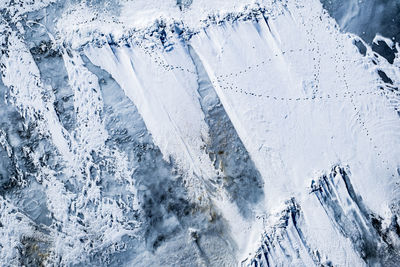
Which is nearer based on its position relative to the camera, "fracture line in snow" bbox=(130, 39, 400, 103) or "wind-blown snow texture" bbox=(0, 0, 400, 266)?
"wind-blown snow texture" bbox=(0, 0, 400, 266)

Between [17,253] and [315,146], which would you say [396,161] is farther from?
[17,253]

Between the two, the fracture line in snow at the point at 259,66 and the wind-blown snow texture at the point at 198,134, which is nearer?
the wind-blown snow texture at the point at 198,134

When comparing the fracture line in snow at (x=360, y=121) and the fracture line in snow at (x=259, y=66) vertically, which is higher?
the fracture line in snow at (x=259, y=66)

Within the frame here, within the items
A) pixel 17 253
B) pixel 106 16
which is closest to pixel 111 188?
pixel 17 253

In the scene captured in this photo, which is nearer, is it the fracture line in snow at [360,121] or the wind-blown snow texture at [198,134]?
the wind-blown snow texture at [198,134]

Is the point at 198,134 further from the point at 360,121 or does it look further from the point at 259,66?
the point at 360,121

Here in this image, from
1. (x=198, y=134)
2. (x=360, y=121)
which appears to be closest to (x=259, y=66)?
(x=198, y=134)

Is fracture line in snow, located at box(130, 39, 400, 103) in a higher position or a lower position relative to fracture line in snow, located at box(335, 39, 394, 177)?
higher

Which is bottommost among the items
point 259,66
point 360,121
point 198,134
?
point 360,121
